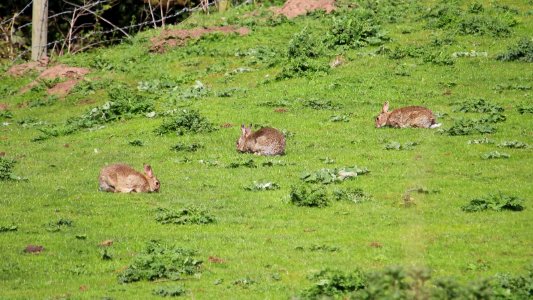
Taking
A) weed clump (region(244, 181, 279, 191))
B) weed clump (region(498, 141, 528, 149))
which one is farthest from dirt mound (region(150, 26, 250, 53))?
weed clump (region(244, 181, 279, 191))

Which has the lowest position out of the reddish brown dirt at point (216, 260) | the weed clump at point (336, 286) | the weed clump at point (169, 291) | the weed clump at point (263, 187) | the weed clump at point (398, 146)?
the weed clump at point (398, 146)

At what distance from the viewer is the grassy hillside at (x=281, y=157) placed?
53.1ft

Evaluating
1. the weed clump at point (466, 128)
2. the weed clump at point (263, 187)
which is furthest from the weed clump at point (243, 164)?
the weed clump at point (466, 128)

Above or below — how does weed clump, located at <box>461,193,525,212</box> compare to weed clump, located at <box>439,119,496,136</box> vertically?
above

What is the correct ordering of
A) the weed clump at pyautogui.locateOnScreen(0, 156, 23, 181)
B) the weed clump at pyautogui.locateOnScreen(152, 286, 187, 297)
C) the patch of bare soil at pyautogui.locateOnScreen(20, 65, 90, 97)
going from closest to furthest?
the weed clump at pyautogui.locateOnScreen(152, 286, 187, 297) → the weed clump at pyautogui.locateOnScreen(0, 156, 23, 181) → the patch of bare soil at pyautogui.locateOnScreen(20, 65, 90, 97)

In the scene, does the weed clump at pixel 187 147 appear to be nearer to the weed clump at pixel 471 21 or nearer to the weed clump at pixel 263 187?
the weed clump at pixel 263 187

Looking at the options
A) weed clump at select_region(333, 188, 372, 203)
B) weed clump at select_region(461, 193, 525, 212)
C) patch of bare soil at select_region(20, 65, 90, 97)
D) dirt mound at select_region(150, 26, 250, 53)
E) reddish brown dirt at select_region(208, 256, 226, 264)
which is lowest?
patch of bare soil at select_region(20, 65, 90, 97)

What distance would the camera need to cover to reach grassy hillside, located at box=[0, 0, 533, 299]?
16.2 metres

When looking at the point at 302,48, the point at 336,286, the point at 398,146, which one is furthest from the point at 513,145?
the point at 302,48

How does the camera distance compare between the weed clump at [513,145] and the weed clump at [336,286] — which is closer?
the weed clump at [336,286]

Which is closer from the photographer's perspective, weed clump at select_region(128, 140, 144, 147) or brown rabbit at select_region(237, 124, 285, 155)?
brown rabbit at select_region(237, 124, 285, 155)

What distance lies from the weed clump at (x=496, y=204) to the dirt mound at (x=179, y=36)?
23.0m

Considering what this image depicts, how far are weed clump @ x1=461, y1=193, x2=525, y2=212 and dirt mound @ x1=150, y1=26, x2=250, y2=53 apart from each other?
2298cm

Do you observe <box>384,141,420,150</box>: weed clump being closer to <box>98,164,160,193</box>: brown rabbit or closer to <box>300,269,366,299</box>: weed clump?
<box>98,164,160,193</box>: brown rabbit
